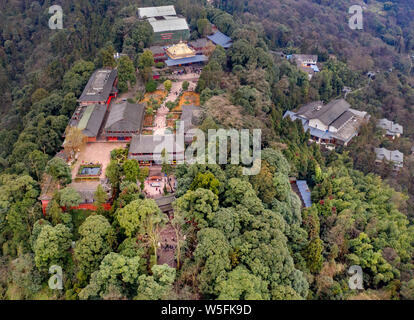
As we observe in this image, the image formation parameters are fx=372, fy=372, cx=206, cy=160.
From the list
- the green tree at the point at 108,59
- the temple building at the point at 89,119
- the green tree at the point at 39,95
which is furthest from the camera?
the green tree at the point at 108,59

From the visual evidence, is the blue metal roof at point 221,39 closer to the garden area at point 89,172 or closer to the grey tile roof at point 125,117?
the grey tile roof at point 125,117

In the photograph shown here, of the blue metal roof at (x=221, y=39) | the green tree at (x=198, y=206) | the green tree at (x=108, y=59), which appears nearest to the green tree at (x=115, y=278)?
the green tree at (x=198, y=206)

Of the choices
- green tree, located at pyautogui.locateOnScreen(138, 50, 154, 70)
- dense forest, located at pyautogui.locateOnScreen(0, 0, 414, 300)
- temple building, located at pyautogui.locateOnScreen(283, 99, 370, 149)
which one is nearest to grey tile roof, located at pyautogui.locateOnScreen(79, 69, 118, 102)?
dense forest, located at pyautogui.locateOnScreen(0, 0, 414, 300)

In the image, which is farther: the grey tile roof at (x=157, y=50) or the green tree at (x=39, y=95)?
the grey tile roof at (x=157, y=50)

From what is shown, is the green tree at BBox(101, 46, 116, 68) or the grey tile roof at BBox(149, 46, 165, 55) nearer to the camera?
the green tree at BBox(101, 46, 116, 68)

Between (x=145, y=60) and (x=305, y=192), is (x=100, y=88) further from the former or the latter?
(x=305, y=192)

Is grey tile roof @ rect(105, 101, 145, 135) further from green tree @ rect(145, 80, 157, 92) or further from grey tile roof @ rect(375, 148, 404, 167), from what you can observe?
grey tile roof @ rect(375, 148, 404, 167)

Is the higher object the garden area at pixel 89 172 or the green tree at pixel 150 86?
the green tree at pixel 150 86
